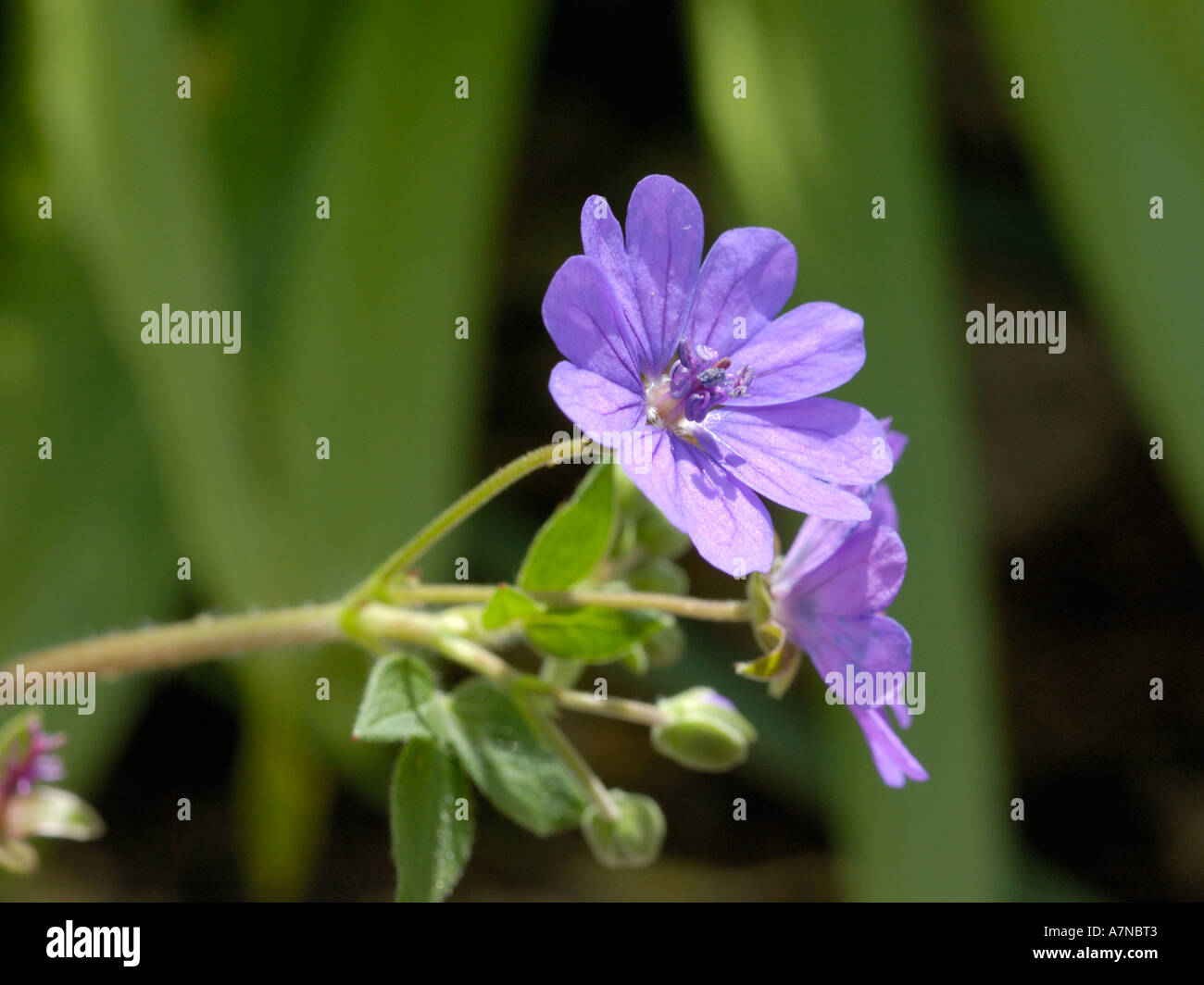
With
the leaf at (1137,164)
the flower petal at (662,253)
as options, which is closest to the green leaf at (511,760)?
the flower petal at (662,253)

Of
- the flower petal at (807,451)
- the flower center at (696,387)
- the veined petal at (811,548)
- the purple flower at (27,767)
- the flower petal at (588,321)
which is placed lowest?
the purple flower at (27,767)

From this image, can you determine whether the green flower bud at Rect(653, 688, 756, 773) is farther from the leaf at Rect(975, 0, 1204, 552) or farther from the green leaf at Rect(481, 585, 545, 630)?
the leaf at Rect(975, 0, 1204, 552)

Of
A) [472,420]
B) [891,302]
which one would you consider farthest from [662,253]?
[472,420]

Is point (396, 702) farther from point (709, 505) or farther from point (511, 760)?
point (709, 505)

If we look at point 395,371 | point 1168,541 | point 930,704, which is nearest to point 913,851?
point 930,704

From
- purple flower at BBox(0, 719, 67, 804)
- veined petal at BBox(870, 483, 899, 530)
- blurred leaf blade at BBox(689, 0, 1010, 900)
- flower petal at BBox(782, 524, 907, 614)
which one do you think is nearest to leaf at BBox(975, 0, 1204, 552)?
blurred leaf blade at BBox(689, 0, 1010, 900)

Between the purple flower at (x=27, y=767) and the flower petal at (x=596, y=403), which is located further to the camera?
the purple flower at (x=27, y=767)

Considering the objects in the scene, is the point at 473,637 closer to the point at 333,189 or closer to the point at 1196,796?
the point at 333,189

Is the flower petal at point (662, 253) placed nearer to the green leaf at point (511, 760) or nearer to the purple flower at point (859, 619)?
the purple flower at point (859, 619)
